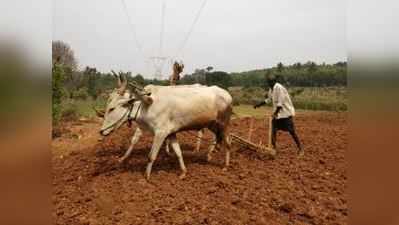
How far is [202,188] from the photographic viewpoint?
17.2 ft

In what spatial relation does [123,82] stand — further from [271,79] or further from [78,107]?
[78,107]

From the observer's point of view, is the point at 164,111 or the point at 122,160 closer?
the point at 164,111

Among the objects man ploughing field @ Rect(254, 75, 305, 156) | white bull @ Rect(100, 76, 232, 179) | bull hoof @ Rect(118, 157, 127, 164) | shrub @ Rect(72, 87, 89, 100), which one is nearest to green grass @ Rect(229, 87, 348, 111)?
shrub @ Rect(72, 87, 89, 100)

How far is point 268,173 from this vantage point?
585 centimetres

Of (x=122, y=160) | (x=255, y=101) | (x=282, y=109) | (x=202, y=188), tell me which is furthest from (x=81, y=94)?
(x=202, y=188)

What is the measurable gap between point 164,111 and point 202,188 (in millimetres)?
1326

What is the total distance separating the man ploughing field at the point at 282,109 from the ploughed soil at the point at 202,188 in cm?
50

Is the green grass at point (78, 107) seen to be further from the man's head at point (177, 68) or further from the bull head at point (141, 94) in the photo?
the bull head at point (141, 94)

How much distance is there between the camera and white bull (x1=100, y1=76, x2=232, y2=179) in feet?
18.8

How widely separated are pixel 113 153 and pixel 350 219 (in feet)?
19.0

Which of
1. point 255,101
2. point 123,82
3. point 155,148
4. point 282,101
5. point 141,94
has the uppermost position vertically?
point 123,82

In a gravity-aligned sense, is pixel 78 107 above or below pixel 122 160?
above
